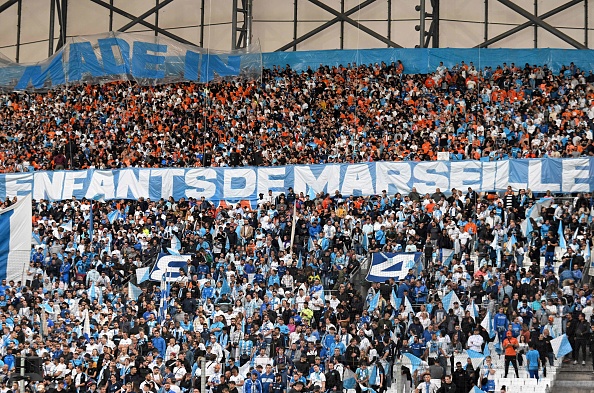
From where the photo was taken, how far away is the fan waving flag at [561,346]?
2367cm

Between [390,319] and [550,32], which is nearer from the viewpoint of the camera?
[390,319]

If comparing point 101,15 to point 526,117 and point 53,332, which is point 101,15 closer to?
point 526,117

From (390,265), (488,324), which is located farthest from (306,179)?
(488,324)

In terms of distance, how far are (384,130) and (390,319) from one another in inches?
600

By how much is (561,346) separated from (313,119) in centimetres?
2015

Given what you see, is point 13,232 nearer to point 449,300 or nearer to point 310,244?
point 449,300

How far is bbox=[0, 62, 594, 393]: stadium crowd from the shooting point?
2414 centimetres

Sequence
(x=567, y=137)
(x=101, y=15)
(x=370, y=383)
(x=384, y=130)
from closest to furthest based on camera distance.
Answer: (x=370, y=383)
(x=567, y=137)
(x=384, y=130)
(x=101, y=15)

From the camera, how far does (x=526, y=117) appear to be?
38906 mm

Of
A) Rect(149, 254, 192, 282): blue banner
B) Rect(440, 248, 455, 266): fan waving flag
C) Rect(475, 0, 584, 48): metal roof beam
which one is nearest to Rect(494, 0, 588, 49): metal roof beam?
Rect(475, 0, 584, 48): metal roof beam

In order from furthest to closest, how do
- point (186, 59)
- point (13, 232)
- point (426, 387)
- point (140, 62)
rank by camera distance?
point (186, 59), point (140, 62), point (426, 387), point (13, 232)

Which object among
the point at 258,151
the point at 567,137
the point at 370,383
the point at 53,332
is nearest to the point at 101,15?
the point at 258,151

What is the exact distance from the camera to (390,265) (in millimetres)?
28641

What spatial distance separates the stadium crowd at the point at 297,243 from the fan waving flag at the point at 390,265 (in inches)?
12.9
